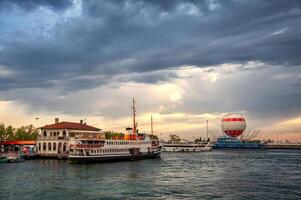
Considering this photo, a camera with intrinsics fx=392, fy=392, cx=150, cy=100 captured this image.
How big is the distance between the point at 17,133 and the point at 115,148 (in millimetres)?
62167

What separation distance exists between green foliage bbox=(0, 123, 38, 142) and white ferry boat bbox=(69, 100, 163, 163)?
51.5m

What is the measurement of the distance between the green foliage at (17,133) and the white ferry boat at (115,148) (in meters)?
51.5

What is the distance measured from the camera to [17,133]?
151 meters

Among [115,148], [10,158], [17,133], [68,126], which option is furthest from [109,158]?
[17,133]

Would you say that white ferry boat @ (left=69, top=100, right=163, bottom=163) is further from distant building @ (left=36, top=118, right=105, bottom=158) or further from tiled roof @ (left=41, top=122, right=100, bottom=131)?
tiled roof @ (left=41, top=122, right=100, bottom=131)

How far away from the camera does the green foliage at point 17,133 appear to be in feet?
471

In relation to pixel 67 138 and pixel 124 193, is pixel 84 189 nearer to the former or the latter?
pixel 124 193

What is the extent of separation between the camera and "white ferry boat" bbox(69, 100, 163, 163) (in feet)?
308

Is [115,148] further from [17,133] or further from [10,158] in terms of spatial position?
[17,133]

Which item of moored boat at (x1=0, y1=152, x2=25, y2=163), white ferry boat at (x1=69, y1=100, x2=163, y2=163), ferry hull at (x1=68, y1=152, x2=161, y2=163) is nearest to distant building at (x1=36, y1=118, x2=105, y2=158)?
white ferry boat at (x1=69, y1=100, x2=163, y2=163)

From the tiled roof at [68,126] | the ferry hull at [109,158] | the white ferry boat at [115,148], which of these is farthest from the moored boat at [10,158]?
the tiled roof at [68,126]

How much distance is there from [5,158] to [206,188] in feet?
211

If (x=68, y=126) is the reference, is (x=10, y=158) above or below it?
below

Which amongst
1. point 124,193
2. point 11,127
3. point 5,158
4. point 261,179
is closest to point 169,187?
point 124,193
